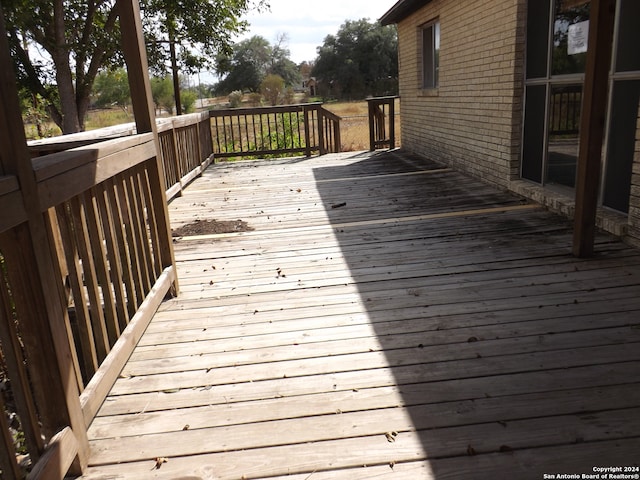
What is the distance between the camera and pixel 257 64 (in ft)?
174

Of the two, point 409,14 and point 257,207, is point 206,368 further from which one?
point 409,14

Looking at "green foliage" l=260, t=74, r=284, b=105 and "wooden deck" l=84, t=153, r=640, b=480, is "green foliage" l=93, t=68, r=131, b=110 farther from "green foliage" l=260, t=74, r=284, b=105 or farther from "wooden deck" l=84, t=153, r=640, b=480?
"wooden deck" l=84, t=153, r=640, b=480

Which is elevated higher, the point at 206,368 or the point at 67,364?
the point at 67,364

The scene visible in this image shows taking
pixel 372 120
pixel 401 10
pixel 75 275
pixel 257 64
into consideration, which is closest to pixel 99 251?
pixel 75 275

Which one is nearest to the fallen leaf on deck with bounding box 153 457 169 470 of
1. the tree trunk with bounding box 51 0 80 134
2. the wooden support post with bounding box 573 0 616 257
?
the wooden support post with bounding box 573 0 616 257

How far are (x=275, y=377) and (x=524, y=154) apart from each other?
171 inches

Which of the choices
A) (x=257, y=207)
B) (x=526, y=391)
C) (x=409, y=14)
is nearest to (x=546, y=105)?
(x=257, y=207)

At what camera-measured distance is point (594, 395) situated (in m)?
1.96

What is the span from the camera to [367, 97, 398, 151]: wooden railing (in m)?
10.6

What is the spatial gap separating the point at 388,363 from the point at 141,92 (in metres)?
2.16

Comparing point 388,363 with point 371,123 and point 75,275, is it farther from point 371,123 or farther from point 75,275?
point 371,123

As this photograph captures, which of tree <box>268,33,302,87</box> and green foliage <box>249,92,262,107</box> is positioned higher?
tree <box>268,33,302,87</box>

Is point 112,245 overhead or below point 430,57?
below

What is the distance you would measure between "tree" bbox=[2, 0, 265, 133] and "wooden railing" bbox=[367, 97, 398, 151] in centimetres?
460
